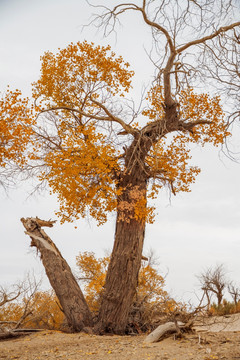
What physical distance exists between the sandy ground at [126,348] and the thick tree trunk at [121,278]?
121 centimetres

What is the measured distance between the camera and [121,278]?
1013 centimetres

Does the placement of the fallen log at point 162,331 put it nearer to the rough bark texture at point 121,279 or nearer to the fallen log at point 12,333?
the rough bark texture at point 121,279

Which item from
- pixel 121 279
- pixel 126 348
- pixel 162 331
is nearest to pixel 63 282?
pixel 121 279

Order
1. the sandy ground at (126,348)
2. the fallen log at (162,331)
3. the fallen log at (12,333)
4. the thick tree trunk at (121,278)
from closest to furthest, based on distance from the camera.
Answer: the sandy ground at (126,348) < the fallen log at (162,331) < the thick tree trunk at (121,278) < the fallen log at (12,333)

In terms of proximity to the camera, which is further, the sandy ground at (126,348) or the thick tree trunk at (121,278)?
the thick tree trunk at (121,278)

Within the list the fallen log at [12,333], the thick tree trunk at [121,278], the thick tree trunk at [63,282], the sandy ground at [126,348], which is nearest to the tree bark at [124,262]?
the thick tree trunk at [121,278]

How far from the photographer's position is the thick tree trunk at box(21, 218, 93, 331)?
408 inches

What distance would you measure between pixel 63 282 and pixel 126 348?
409cm

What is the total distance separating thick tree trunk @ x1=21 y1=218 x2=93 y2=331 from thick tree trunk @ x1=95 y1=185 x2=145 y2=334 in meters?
0.61

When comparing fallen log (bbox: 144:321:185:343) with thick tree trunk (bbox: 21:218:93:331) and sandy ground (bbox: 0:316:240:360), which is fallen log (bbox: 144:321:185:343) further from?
thick tree trunk (bbox: 21:218:93:331)

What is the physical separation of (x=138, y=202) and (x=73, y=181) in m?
1.93

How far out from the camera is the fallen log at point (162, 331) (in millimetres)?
7686

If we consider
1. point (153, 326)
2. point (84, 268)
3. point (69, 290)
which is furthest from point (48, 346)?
point (84, 268)

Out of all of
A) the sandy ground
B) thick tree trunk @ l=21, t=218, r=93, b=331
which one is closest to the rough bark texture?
thick tree trunk @ l=21, t=218, r=93, b=331
